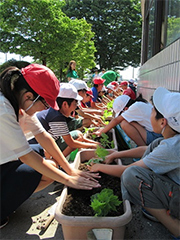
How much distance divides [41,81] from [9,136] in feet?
1.39

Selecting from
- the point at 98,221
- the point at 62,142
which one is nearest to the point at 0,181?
the point at 98,221

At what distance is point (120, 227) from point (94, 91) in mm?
4907

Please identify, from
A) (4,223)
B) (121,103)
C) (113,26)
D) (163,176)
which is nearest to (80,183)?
(163,176)

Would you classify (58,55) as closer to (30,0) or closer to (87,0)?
(30,0)

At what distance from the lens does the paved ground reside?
5.06ft

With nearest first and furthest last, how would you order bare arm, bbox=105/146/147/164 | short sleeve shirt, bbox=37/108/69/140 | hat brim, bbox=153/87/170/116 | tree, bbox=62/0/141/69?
hat brim, bbox=153/87/170/116
bare arm, bbox=105/146/147/164
short sleeve shirt, bbox=37/108/69/140
tree, bbox=62/0/141/69

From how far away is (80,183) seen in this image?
1.58 meters

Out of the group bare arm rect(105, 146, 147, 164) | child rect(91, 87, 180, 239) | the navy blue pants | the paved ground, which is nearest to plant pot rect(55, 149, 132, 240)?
child rect(91, 87, 180, 239)

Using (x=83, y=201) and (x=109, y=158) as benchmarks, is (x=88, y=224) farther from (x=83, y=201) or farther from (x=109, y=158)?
(x=109, y=158)

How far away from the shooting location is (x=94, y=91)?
234 inches

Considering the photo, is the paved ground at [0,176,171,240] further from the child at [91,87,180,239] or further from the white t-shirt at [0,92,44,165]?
the white t-shirt at [0,92,44,165]

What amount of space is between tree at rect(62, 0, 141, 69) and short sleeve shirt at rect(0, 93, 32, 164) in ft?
58.9

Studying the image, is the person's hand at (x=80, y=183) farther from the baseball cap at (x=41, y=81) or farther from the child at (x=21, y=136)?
the baseball cap at (x=41, y=81)

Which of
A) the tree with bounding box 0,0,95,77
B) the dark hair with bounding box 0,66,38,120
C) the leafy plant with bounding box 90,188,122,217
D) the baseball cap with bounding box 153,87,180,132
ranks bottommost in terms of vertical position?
the leafy plant with bounding box 90,188,122,217
